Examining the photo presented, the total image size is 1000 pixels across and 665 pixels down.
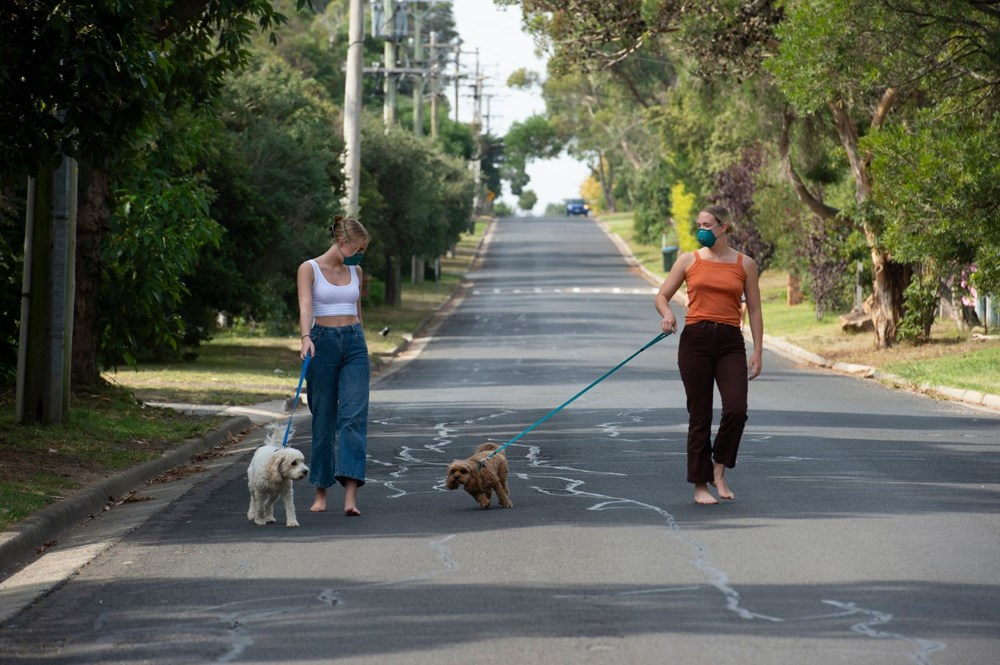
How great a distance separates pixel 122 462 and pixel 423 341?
24.4m

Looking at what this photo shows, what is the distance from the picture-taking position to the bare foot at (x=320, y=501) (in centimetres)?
1041

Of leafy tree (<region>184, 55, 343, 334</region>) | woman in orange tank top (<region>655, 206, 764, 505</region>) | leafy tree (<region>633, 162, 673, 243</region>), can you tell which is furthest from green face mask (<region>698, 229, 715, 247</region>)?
leafy tree (<region>633, 162, 673, 243</region>)

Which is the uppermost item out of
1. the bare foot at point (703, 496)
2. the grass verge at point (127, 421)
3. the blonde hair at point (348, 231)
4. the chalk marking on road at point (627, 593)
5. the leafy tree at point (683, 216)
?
the leafy tree at point (683, 216)

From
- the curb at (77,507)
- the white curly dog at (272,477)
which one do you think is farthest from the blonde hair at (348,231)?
the curb at (77,507)

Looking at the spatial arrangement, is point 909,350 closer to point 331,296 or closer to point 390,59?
point 331,296

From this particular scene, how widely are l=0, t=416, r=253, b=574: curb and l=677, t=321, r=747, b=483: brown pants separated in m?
4.21

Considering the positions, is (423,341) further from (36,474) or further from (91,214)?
(36,474)

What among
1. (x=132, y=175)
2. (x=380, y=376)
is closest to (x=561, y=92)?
(x=380, y=376)

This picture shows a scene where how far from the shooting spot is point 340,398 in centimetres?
1016

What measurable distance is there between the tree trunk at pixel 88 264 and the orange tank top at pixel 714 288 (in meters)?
9.49

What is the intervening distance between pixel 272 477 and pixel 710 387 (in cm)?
298

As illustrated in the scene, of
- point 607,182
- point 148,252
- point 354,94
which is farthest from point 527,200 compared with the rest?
point 148,252

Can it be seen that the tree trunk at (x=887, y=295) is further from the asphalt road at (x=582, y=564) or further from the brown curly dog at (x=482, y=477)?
the brown curly dog at (x=482, y=477)

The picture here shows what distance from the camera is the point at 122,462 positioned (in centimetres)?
1322
